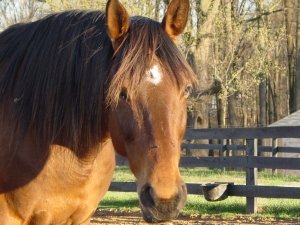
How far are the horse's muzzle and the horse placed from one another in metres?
0.15

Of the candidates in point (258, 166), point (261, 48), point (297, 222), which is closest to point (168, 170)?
point (297, 222)

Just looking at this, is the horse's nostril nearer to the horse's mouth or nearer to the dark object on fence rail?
the horse's mouth

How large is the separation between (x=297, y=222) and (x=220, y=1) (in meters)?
13.7

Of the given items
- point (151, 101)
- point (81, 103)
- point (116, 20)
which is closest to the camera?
point (151, 101)

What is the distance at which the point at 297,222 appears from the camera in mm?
8797

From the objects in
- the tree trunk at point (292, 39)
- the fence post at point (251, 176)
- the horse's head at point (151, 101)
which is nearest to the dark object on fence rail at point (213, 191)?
the fence post at point (251, 176)

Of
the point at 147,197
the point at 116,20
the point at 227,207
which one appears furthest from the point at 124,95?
the point at 227,207

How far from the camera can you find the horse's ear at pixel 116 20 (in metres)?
3.33

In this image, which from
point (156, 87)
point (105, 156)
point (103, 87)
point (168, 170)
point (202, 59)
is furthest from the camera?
point (202, 59)

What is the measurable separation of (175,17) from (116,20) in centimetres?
36

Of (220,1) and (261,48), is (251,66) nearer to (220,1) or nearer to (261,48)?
(261,48)

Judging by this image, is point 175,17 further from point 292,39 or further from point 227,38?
point 292,39

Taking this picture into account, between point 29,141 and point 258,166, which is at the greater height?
point 29,141

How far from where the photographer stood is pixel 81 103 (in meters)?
3.63
